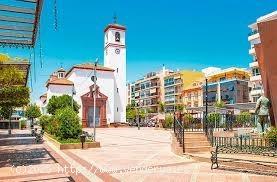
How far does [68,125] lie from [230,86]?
5578 cm

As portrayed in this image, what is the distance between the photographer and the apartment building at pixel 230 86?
68250mm

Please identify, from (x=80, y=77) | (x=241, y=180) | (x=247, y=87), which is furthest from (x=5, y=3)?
(x=247, y=87)

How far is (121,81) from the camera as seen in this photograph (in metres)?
60.6

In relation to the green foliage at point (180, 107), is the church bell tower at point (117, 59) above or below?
above

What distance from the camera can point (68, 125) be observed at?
19.1m

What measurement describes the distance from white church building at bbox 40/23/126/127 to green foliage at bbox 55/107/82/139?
3567 centimetres

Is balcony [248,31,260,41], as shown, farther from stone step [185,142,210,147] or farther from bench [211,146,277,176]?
bench [211,146,277,176]

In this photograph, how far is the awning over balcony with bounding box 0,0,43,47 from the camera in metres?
7.86

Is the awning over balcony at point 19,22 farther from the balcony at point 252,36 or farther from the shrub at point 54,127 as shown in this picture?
the balcony at point 252,36

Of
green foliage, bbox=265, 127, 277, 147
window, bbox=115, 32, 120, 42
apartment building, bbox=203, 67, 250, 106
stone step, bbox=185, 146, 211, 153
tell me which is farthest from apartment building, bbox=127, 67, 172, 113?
green foliage, bbox=265, 127, 277, 147

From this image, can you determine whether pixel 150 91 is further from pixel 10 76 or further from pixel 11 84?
pixel 10 76

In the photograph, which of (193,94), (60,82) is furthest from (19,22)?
(193,94)

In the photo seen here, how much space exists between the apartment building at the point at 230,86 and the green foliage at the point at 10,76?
182ft

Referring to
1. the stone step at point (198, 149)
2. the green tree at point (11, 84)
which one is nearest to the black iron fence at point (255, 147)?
the stone step at point (198, 149)
